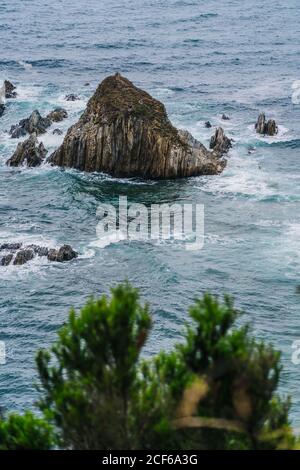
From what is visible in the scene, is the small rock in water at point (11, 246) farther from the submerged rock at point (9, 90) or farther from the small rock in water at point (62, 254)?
the submerged rock at point (9, 90)

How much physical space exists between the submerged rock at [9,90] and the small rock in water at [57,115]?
403 inches

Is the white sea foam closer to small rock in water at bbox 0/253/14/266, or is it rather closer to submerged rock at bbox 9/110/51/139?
submerged rock at bbox 9/110/51/139

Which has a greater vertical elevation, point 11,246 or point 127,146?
point 127,146

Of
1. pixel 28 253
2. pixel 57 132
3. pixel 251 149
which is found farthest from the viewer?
pixel 57 132

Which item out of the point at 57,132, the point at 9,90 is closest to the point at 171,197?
the point at 57,132

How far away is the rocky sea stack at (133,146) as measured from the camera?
69.2m

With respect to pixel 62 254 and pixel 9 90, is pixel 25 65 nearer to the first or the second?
pixel 9 90

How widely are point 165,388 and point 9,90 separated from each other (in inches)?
2990

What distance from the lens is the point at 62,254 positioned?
2170 inches

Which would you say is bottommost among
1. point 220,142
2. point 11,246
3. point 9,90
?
point 11,246

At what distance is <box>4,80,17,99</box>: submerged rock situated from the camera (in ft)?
309

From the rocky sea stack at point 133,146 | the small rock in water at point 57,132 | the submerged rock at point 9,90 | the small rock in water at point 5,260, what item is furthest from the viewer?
the submerged rock at point 9,90

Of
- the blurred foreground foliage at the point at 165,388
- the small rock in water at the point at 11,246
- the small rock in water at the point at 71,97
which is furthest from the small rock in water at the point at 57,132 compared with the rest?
the blurred foreground foliage at the point at 165,388

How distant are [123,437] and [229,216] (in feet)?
128
